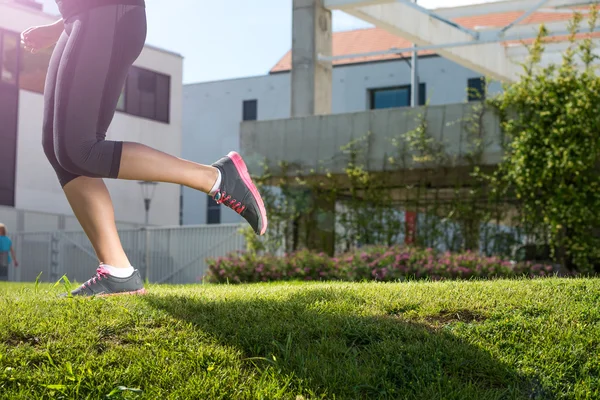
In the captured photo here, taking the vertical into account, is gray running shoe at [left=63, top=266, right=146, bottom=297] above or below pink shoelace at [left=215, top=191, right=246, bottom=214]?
below

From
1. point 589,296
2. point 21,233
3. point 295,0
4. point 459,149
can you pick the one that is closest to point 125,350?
point 589,296

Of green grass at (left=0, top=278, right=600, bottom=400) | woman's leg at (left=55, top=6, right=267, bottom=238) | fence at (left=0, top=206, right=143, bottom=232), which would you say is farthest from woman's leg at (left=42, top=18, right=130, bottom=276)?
fence at (left=0, top=206, right=143, bottom=232)

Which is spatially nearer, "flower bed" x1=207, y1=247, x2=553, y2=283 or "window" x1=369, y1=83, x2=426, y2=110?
"flower bed" x1=207, y1=247, x2=553, y2=283

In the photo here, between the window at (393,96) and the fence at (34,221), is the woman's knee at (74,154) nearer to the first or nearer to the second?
the fence at (34,221)

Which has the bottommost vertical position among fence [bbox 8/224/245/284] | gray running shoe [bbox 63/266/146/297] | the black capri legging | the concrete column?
fence [bbox 8/224/245/284]

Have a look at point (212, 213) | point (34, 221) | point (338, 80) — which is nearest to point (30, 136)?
point (34, 221)

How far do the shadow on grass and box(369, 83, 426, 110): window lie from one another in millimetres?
29852

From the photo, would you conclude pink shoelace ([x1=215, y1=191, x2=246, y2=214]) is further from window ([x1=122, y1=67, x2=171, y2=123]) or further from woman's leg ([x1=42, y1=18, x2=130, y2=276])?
window ([x1=122, y1=67, x2=171, y2=123])

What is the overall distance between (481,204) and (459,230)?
0.56 metres

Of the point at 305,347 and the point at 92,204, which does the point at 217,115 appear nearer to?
the point at 92,204

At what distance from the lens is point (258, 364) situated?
343 centimetres

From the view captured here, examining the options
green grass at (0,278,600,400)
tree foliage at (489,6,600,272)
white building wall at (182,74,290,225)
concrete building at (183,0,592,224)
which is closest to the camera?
green grass at (0,278,600,400)

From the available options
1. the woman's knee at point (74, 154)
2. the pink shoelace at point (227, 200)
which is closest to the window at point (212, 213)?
the pink shoelace at point (227, 200)

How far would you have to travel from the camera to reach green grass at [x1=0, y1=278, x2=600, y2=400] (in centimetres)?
324
